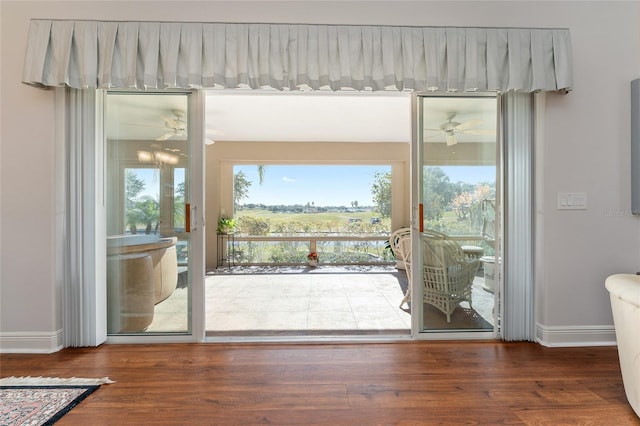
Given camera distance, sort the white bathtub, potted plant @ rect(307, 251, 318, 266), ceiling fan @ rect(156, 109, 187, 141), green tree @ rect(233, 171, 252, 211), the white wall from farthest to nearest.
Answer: green tree @ rect(233, 171, 252, 211) → potted plant @ rect(307, 251, 318, 266) → ceiling fan @ rect(156, 109, 187, 141) → the white wall → the white bathtub

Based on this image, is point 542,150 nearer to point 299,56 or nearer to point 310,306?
point 299,56

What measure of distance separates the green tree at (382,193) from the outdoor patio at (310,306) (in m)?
1.56

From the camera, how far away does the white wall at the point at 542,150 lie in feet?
8.16

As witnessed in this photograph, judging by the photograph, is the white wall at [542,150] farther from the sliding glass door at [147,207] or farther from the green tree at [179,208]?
the green tree at [179,208]

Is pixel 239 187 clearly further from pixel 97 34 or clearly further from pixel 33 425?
pixel 33 425

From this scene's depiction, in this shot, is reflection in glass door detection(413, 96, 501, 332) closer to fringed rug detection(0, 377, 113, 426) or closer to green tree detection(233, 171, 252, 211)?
fringed rug detection(0, 377, 113, 426)

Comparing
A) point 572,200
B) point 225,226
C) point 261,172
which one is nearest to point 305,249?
point 225,226

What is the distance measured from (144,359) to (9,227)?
1390 mm

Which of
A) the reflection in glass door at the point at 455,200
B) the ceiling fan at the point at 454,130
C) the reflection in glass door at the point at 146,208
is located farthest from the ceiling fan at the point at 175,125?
the ceiling fan at the point at 454,130

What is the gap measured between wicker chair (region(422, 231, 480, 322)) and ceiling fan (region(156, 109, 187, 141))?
2122 mm

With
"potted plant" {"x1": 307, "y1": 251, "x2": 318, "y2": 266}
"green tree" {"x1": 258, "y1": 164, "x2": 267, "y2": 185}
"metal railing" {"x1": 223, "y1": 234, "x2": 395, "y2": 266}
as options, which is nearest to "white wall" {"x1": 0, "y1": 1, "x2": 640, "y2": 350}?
"metal railing" {"x1": 223, "y1": 234, "x2": 395, "y2": 266}

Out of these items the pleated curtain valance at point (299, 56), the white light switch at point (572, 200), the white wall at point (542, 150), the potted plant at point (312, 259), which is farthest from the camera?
the potted plant at point (312, 259)

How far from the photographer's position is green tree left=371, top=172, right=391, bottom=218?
23.4ft

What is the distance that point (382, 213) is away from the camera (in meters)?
7.20
